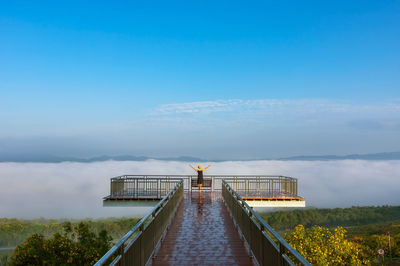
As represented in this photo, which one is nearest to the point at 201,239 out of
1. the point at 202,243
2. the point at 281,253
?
the point at 202,243

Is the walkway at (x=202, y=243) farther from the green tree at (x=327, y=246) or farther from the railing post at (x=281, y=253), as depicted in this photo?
the green tree at (x=327, y=246)

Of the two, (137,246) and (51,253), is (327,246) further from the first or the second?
(137,246)

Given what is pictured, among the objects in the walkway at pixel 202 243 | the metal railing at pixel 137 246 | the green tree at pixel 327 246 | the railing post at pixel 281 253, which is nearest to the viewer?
the metal railing at pixel 137 246

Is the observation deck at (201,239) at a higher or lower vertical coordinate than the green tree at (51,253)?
higher

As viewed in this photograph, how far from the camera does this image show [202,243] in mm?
8086

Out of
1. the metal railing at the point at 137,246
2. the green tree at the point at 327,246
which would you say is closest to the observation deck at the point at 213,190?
the green tree at the point at 327,246

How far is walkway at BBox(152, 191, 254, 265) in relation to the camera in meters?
6.68

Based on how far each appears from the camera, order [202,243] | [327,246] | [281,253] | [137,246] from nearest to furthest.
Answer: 1. [281,253]
2. [137,246]
3. [202,243]
4. [327,246]

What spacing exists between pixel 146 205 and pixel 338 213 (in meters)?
109

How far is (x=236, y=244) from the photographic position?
Answer: 7.96 m

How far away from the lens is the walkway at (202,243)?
668 centimetres

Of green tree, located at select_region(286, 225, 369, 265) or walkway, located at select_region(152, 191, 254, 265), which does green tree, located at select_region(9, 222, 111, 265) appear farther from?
green tree, located at select_region(286, 225, 369, 265)

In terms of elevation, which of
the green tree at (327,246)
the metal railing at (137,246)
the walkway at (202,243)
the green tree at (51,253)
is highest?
the metal railing at (137,246)

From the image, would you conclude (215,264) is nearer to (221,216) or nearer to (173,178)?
(221,216)
